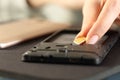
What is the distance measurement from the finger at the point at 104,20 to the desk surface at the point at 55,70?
5 cm

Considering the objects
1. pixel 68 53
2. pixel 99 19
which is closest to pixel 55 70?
pixel 68 53

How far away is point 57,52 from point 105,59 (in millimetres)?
74

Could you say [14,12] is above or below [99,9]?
below

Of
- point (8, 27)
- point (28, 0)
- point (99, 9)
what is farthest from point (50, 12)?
point (99, 9)

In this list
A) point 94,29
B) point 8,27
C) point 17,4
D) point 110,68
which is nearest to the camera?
point 110,68

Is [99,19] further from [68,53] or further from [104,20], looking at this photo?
[68,53]

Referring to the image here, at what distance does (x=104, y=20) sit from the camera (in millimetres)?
491

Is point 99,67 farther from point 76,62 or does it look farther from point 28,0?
point 28,0

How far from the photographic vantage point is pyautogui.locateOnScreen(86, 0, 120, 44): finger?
47cm

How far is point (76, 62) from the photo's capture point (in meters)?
0.39

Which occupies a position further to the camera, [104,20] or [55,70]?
[104,20]

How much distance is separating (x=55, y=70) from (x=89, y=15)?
0.66 feet

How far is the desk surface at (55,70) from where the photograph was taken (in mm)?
349

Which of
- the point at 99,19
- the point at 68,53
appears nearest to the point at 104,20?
the point at 99,19
